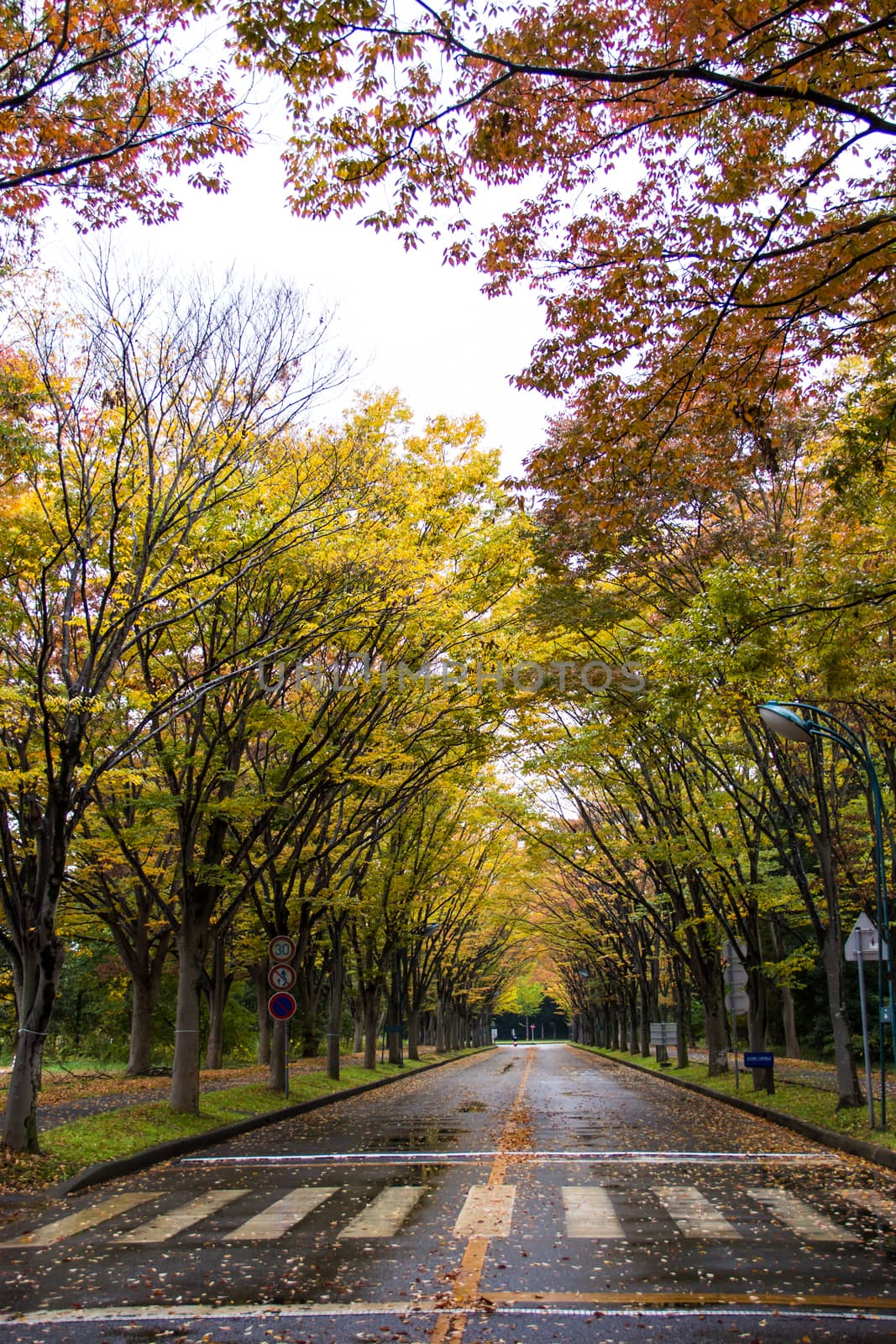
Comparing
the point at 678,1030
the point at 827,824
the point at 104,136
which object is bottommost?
the point at 678,1030

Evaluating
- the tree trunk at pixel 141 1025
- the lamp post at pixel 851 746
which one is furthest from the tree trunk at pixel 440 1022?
the lamp post at pixel 851 746

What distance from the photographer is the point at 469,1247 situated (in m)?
7.07

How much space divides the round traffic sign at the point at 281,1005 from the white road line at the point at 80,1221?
7193 millimetres

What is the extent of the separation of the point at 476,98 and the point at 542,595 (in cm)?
1001

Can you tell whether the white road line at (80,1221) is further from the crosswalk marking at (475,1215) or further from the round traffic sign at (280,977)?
the round traffic sign at (280,977)

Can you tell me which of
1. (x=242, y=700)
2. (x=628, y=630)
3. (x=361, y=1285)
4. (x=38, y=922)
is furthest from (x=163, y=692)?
(x=361, y=1285)

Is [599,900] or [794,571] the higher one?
[794,571]

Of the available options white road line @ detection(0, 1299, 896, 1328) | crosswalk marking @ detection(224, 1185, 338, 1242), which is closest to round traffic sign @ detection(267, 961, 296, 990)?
crosswalk marking @ detection(224, 1185, 338, 1242)

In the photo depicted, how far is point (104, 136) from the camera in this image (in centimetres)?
727

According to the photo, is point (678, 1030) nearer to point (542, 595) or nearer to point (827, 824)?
point (827, 824)

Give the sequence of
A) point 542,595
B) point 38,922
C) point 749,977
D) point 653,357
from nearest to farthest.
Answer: point 653,357, point 38,922, point 542,595, point 749,977

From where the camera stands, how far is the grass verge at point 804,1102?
1268 centimetres

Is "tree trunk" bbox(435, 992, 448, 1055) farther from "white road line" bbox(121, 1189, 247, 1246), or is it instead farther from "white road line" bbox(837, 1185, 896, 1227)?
"white road line" bbox(837, 1185, 896, 1227)

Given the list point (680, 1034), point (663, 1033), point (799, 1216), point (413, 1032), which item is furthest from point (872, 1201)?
point (413, 1032)
